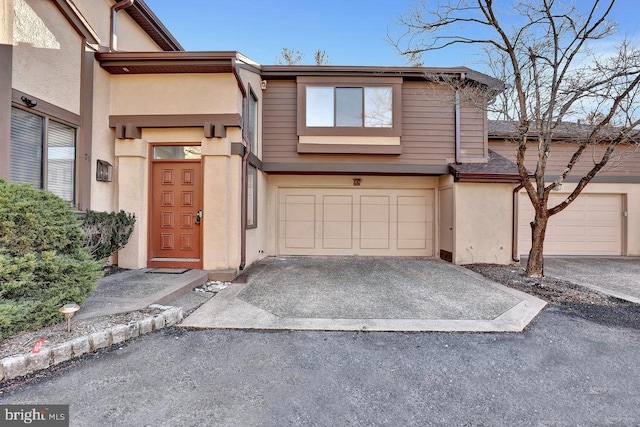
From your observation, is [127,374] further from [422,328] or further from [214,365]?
[422,328]

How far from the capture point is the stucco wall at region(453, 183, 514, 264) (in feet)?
24.1

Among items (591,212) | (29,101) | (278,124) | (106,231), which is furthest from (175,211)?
(591,212)

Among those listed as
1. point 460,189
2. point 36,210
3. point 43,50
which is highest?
point 43,50

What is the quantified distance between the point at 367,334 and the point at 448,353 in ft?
2.73

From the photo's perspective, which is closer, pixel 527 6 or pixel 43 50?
pixel 43 50

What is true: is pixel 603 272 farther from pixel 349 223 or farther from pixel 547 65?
pixel 349 223

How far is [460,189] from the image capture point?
7.39 metres

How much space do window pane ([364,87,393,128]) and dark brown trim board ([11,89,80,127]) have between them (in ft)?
19.7

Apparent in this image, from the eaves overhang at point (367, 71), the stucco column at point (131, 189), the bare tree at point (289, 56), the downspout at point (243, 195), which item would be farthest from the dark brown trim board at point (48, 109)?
the bare tree at point (289, 56)

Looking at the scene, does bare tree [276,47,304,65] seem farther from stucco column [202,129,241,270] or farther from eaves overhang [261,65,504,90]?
stucco column [202,129,241,270]

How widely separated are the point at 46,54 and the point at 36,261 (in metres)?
3.33

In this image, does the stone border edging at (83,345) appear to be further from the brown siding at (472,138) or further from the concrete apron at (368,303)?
the brown siding at (472,138)

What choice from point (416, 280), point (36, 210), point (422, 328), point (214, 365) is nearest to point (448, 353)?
point (422, 328)

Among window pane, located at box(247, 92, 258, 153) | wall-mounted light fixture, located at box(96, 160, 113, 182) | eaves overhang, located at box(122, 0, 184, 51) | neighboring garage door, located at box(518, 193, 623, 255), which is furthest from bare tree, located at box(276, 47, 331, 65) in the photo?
neighboring garage door, located at box(518, 193, 623, 255)
